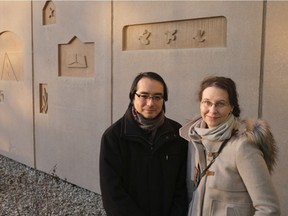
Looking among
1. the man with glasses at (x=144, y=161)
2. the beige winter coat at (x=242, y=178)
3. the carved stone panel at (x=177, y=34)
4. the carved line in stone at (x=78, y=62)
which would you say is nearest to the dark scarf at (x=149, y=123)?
the man with glasses at (x=144, y=161)

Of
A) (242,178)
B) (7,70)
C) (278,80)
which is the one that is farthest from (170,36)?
(7,70)

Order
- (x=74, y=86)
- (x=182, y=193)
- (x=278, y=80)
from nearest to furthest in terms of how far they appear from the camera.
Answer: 1. (x=182, y=193)
2. (x=278, y=80)
3. (x=74, y=86)

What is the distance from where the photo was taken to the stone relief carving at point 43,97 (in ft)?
19.6

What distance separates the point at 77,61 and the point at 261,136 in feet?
13.3

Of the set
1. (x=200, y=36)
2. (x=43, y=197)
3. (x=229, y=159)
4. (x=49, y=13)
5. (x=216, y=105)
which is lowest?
(x=43, y=197)

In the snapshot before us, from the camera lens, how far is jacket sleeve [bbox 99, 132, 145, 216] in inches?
75.3

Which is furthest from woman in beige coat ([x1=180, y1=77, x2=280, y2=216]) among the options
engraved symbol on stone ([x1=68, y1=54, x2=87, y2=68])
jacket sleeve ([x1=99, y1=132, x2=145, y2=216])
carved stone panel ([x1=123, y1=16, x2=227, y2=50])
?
engraved symbol on stone ([x1=68, y1=54, x2=87, y2=68])

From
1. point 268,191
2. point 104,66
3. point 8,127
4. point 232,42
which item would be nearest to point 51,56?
point 104,66

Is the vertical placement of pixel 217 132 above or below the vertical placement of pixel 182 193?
above

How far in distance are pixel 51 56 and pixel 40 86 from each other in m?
0.61

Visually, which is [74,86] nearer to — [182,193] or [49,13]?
[49,13]

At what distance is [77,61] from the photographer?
5301 mm

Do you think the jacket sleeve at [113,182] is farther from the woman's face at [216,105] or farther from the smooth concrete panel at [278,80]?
the smooth concrete panel at [278,80]

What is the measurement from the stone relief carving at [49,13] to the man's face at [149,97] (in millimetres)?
4156
